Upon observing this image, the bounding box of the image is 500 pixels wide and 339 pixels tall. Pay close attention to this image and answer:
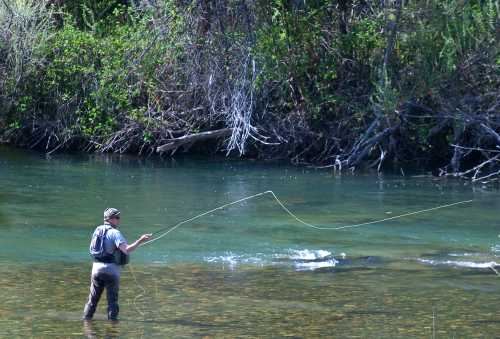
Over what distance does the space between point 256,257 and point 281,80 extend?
10123 millimetres

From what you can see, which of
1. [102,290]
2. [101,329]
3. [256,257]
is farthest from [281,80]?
[101,329]

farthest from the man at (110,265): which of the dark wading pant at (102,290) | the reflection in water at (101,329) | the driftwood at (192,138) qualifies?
the driftwood at (192,138)

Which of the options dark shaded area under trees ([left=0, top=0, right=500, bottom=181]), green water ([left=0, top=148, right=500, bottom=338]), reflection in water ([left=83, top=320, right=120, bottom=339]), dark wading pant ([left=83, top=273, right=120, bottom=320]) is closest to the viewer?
reflection in water ([left=83, top=320, right=120, bottom=339])

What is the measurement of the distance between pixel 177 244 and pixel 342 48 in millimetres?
9989

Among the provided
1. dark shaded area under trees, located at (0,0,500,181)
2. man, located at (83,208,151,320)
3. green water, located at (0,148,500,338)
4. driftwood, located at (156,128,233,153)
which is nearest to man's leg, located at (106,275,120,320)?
man, located at (83,208,151,320)

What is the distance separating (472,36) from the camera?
2130 cm

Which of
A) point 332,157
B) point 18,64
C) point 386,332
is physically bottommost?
point 386,332

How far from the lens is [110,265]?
10094mm

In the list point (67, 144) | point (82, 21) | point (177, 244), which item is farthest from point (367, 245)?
point (82, 21)

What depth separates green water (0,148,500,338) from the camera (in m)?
10.3

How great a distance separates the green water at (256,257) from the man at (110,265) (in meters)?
0.17

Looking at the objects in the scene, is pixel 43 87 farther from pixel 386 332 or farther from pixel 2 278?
pixel 386 332

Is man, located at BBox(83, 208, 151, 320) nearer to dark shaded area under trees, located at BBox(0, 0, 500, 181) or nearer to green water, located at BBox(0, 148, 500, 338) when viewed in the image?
green water, located at BBox(0, 148, 500, 338)

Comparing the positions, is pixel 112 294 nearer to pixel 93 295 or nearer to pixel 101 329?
pixel 93 295
